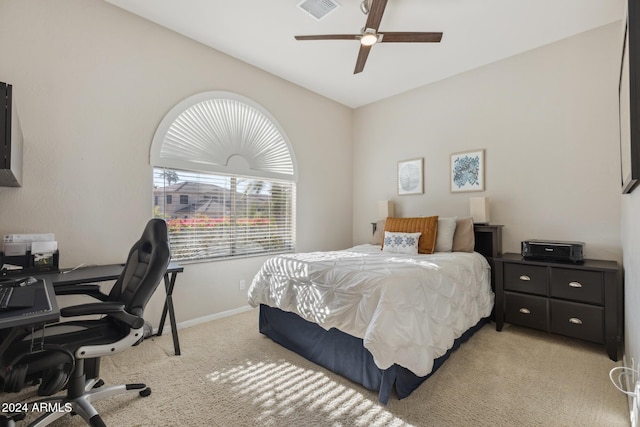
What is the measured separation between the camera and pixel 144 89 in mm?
2789

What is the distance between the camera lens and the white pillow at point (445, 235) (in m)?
3.27

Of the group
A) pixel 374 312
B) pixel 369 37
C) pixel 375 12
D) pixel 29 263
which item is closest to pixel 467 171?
pixel 369 37

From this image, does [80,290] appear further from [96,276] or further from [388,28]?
[388,28]

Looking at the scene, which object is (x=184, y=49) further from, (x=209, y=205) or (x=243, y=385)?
(x=243, y=385)

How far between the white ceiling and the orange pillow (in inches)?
73.7

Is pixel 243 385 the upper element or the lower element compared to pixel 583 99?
lower

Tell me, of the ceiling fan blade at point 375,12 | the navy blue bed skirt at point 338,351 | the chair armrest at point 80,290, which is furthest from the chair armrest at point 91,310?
the ceiling fan blade at point 375,12

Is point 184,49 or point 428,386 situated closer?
point 428,386

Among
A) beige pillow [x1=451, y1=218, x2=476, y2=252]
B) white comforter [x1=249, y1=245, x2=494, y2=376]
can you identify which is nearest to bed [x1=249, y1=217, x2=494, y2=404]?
white comforter [x1=249, y1=245, x2=494, y2=376]

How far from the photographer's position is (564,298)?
258cm

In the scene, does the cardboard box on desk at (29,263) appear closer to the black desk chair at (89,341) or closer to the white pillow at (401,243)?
the black desk chair at (89,341)

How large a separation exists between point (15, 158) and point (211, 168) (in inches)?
61.9

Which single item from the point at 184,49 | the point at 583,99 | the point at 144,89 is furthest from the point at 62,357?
the point at 583,99

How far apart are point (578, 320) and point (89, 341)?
3.52 metres
